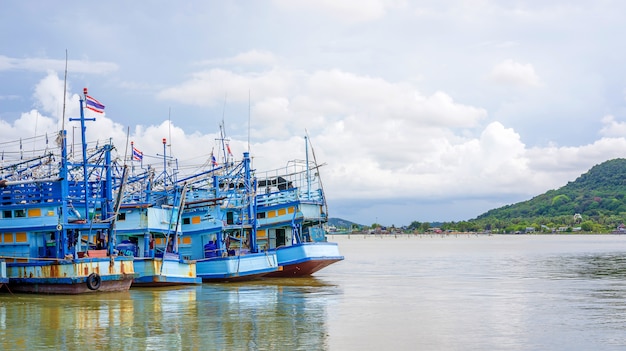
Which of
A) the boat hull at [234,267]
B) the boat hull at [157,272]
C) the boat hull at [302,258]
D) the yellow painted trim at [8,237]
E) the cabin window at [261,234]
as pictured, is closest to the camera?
the yellow painted trim at [8,237]

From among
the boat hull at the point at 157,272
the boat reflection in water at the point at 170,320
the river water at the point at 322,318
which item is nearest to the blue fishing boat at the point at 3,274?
the boat reflection in water at the point at 170,320

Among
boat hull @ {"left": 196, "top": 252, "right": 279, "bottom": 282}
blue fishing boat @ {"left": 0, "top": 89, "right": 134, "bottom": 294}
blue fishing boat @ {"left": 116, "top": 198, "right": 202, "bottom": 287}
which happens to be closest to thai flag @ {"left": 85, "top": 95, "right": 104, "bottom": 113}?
blue fishing boat @ {"left": 0, "top": 89, "right": 134, "bottom": 294}

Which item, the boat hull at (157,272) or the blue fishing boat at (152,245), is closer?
the boat hull at (157,272)

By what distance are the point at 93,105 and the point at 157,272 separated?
317 inches

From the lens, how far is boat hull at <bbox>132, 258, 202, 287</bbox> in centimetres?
3419

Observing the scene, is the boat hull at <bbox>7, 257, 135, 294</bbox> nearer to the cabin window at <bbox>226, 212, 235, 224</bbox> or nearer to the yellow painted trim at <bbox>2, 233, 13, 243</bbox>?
the yellow painted trim at <bbox>2, 233, 13, 243</bbox>

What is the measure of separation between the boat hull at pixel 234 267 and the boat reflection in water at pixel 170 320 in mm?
3950

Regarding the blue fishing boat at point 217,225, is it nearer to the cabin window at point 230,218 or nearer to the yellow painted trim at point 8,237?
the cabin window at point 230,218

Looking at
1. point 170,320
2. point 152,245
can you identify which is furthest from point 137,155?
point 170,320

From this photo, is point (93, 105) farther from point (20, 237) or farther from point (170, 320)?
point (170, 320)

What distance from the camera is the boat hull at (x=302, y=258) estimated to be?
133ft

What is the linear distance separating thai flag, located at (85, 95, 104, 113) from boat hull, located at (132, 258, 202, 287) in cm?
699

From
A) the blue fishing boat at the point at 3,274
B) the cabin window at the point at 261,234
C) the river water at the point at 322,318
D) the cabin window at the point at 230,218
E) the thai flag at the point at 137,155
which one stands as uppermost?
the thai flag at the point at 137,155

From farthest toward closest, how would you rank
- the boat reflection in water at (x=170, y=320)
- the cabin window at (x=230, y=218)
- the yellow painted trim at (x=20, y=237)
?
1. the cabin window at (x=230, y=218)
2. the yellow painted trim at (x=20, y=237)
3. the boat reflection in water at (x=170, y=320)
